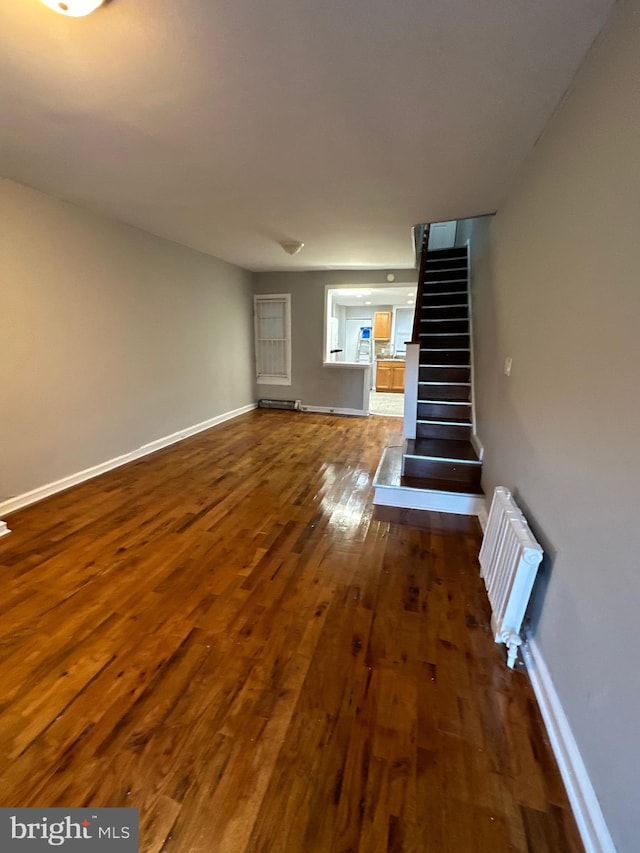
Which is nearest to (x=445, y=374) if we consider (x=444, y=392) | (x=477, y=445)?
(x=444, y=392)

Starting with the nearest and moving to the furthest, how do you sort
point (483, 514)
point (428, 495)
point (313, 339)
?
point (483, 514), point (428, 495), point (313, 339)

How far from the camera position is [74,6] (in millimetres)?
1192

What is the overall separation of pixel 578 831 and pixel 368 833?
24.8 inches

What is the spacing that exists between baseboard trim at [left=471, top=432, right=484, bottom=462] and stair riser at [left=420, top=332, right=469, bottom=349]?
1.30 metres

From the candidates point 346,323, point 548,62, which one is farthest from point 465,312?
point 346,323

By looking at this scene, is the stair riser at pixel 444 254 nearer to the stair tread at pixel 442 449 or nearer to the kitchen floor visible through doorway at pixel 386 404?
the kitchen floor visible through doorway at pixel 386 404

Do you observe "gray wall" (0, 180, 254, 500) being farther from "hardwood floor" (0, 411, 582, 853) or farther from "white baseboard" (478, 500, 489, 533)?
"white baseboard" (478, 500, 489, 533)

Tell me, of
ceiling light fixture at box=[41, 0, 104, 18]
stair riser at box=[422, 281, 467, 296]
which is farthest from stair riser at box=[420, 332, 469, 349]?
ceiling light fixture at box=[41, 0, 104, 18]

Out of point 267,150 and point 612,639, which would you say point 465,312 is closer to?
point 267,150

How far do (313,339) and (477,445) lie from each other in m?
3.87

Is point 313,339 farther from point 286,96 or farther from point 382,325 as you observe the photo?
point 286,96

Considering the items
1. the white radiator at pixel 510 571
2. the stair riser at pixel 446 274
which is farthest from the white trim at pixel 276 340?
the white radiator at pixel 510 571

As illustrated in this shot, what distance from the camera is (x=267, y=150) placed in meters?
2.13

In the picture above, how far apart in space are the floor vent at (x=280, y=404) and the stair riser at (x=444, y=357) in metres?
2.96
